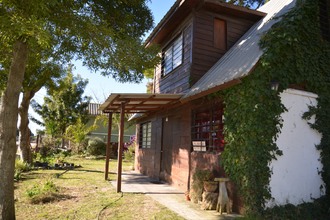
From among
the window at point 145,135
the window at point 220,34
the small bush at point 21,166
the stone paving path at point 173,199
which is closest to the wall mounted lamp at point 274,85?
the stone paving path at point 173,199

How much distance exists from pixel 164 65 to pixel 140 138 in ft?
14.9

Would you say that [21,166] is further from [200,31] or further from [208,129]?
[200,31]

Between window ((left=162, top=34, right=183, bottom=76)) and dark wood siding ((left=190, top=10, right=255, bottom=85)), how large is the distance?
1134 millimetres

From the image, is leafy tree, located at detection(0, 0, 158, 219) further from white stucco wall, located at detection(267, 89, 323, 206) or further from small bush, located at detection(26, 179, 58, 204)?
white stucco wall, located at detection(267, 89, 323, 206)

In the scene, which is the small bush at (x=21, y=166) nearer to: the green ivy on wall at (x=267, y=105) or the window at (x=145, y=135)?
the window at (x=145, y=135)

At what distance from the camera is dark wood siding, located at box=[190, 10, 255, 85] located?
9086 mm

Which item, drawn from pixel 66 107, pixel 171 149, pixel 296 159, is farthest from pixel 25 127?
pixel 296 159

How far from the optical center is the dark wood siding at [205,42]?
29.8 ft

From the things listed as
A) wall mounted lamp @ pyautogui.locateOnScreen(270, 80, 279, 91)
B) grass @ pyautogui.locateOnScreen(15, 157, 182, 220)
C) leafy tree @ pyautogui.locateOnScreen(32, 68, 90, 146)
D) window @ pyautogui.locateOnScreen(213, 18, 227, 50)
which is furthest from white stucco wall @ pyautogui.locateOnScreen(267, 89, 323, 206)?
leafy tree @ pyautogui.locateOnScreen(32, 68, 90, 146)

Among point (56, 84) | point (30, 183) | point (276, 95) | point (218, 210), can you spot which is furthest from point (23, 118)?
point (276, 95)

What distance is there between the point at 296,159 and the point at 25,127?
43.8ft

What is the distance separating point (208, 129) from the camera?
7898 millimetres

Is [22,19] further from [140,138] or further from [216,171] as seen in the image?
[140,138]

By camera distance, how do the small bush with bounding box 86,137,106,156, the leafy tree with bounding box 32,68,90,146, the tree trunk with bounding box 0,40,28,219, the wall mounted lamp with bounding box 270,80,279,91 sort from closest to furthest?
the tree trunk with bounding box 0,40,28,219
the wall mounted lamp with bounding box 270,80,279,91
the small bush with bounding box 86,137,106,156
the leafy tree with bounding box 32,68,90,146
